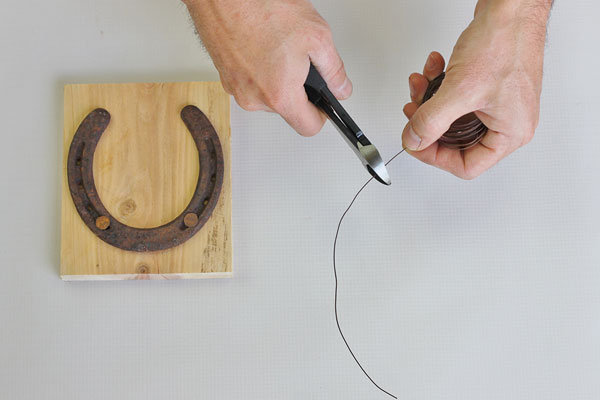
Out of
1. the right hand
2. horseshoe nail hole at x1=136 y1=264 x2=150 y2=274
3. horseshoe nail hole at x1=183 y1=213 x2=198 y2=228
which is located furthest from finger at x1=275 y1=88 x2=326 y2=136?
horseshoe nail hole at x1=136 y1=264 x2=150 y2=274

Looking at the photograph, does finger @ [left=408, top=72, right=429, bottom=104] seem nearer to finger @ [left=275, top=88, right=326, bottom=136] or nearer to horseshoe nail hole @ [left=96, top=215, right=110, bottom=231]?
finger @ [left=275, top=88, right=326, bottom=136]

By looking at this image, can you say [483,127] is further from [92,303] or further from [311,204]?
[92,303]

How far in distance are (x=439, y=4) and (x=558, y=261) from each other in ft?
1.77

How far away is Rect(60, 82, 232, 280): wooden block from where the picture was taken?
993mm

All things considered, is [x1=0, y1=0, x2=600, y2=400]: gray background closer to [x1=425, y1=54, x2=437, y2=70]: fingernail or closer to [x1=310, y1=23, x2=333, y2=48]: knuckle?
[x1=425, y1=54, x2=437, y2=70]: fingernail

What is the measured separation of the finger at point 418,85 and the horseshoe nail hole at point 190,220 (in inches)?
17.2

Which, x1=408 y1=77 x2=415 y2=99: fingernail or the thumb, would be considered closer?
the thumb

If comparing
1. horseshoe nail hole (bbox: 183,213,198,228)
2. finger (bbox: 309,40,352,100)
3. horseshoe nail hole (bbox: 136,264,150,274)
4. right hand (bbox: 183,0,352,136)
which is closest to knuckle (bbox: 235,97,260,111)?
right hand (bbox: 183,0,352,136)

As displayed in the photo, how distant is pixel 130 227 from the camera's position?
998mm

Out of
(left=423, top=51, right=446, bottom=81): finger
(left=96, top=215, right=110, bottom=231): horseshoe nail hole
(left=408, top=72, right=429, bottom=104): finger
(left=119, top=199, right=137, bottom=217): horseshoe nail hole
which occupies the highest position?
(left=423, top=51, right=446, bottom=81): finger

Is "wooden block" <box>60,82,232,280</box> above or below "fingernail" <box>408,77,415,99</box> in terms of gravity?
below

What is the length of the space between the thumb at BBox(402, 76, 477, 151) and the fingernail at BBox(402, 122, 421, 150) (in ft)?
0.04

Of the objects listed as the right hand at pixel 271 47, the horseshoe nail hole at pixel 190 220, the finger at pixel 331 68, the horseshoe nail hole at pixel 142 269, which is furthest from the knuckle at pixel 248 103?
the horseshoe nail hole at pixel 142 269

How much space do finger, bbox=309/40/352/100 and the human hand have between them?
0.40 feet
